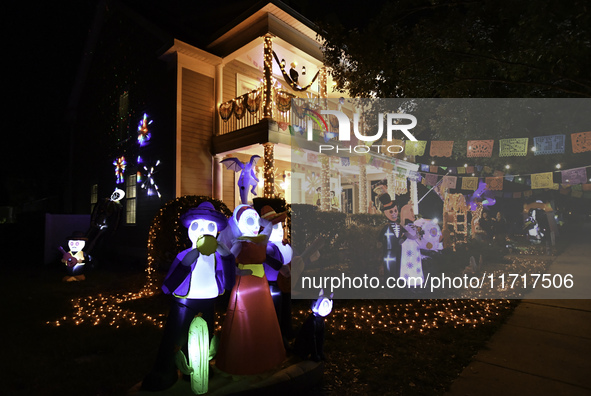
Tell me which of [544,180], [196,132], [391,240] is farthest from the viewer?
[544,180]

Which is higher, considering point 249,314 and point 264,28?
point 264,28

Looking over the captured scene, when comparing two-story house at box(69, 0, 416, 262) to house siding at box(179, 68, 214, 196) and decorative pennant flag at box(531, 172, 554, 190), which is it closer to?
house siding at box(179, 68, 214, 196)

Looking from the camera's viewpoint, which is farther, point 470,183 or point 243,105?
point 470,183

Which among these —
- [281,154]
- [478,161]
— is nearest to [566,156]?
[478,161]

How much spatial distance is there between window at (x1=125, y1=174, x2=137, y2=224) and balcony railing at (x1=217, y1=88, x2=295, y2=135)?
420 cm

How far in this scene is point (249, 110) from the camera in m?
9.57

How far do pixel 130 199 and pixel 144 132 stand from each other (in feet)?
8.57

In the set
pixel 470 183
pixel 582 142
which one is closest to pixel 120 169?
pixel 470 183

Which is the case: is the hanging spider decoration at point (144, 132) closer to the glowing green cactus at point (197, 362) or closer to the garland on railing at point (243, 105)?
the garland on railing at point (243, 105)

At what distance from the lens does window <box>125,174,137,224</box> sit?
12.3 metres

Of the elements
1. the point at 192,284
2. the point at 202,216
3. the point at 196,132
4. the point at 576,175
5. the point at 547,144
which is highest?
the point at 196,132

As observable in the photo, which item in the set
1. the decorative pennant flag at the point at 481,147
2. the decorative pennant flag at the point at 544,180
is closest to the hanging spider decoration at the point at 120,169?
the decorative pennant flag at the point at 481,147

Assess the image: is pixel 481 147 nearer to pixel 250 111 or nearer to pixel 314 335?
pixel 250 111

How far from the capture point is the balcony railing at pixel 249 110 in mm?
9641
